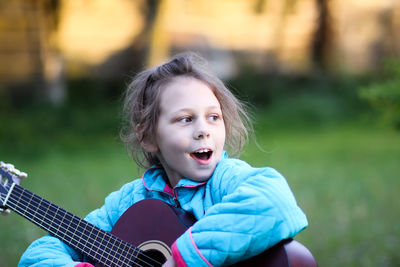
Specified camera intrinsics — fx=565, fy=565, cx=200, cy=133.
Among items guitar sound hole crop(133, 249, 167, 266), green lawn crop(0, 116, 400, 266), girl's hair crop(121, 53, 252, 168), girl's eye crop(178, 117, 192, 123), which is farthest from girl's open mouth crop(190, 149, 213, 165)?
green lawn crop(0, 116, 400, 266)

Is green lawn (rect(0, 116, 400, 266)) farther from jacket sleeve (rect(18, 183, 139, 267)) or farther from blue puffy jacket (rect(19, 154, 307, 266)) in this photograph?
blue puffy jacket (rect(19, 154, 307, 266))

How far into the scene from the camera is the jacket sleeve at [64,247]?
2.59m

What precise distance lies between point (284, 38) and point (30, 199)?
506 inches

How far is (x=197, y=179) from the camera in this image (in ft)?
8.54

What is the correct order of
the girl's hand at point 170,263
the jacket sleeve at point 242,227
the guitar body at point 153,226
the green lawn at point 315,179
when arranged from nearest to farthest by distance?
the jacket sleeve at point 242,227
the girl's hand at point 170,263
the guitar body at point 153,226
the green lawn at point 315,179

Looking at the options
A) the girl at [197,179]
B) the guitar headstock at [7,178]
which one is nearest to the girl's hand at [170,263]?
the girl at [197,179]

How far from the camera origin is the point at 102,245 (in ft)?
8.50

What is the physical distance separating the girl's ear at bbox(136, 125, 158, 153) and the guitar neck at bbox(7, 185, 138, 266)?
493 millimetres

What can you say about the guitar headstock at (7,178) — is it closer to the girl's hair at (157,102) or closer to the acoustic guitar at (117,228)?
the acoustic guitar at (117,228)

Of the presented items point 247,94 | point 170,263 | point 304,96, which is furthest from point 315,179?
point 304,96

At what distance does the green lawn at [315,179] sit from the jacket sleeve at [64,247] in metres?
0.72

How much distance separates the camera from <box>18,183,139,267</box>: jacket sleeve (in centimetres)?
259

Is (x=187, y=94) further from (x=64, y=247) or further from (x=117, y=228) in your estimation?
(x=64, y=247)

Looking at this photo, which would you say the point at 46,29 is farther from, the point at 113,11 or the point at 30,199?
the point at 30,199
